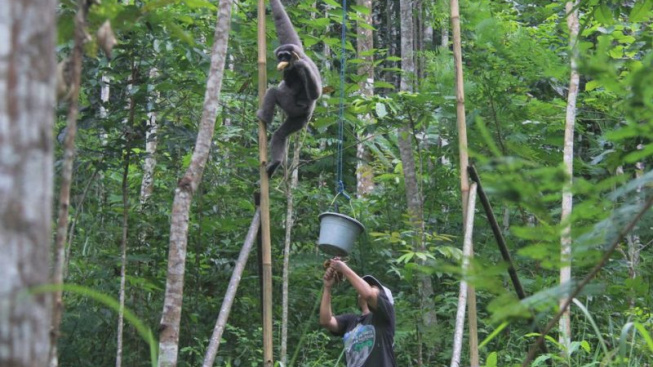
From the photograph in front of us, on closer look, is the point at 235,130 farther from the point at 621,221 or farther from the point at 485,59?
the point at 621,221

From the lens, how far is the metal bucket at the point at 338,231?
4.62 meters

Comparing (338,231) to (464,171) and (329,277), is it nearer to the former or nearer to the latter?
(329,277)

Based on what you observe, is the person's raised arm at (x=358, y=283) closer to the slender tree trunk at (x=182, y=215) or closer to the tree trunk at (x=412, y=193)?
the slender tree trunk at (x=182, y=215)

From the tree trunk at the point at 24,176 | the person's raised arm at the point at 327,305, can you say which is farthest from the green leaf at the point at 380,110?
the tree trunk at the point at 24,176

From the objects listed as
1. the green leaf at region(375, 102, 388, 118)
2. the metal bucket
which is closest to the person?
the metal bucket

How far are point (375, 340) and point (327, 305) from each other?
38cm

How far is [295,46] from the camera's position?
4980 mm

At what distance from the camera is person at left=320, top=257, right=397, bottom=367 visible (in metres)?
5.01

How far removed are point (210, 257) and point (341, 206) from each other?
1325 mm

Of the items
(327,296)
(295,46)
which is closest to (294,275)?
(327,296)

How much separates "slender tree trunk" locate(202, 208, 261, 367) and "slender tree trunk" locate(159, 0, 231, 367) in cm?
27

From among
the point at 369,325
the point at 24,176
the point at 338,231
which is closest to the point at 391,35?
the point at 369,325

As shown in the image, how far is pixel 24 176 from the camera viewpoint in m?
1.30

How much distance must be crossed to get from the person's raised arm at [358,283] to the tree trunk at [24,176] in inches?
143
